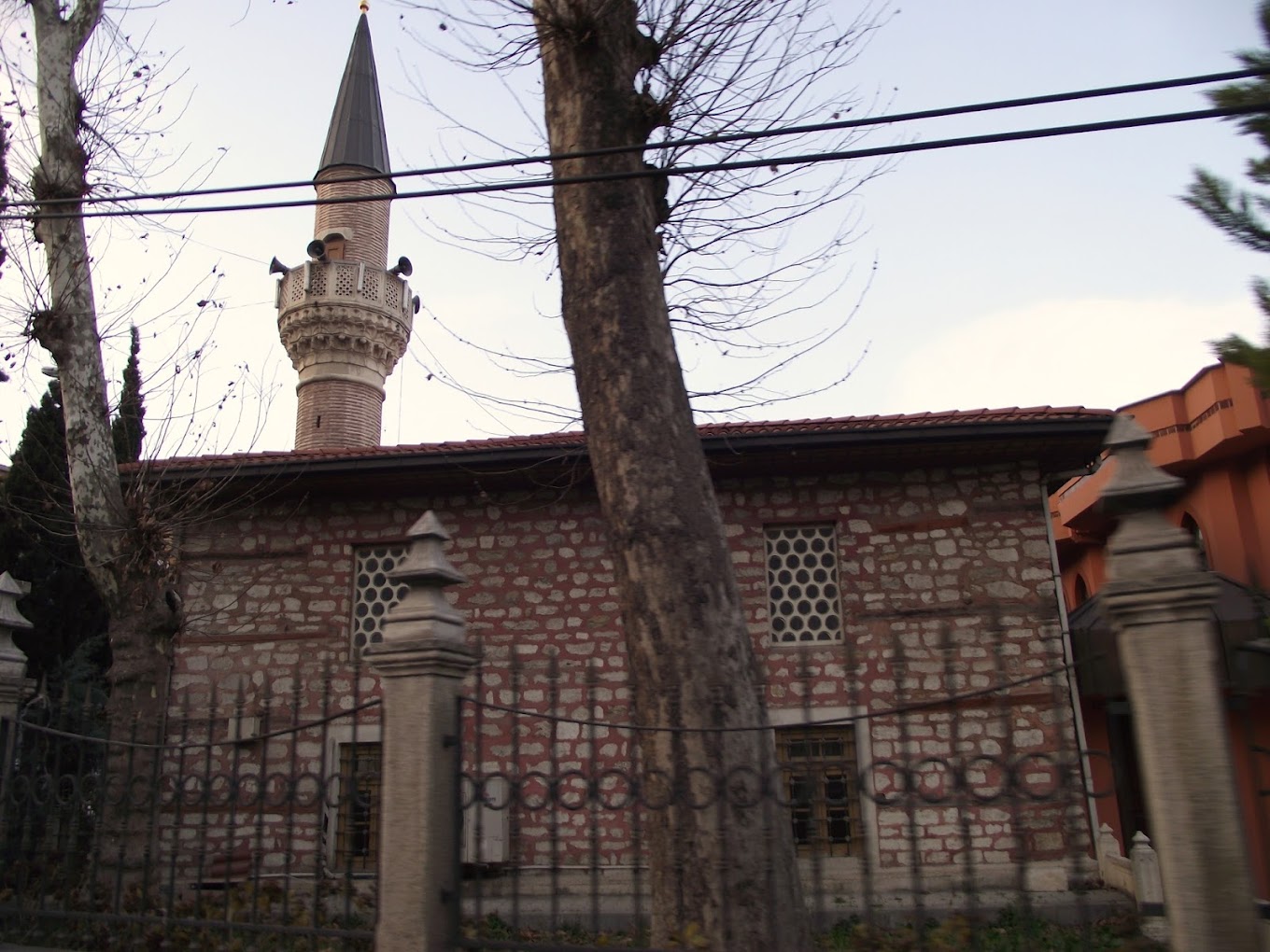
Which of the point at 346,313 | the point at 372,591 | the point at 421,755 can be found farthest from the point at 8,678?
the point at 346,313

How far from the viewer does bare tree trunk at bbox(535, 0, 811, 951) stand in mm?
3596

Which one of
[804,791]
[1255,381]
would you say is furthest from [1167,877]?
[1255,381]

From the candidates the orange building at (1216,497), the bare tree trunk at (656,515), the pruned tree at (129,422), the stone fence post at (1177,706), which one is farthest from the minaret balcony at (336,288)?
the stone fence post at (1177,706)

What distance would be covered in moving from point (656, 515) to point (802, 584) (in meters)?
6.14

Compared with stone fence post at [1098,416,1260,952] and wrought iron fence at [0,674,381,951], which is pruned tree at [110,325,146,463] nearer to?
wrought iron fence at [0,674,381,951]

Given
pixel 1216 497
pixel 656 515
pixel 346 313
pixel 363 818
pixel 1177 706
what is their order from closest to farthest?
1. pixel 1177 706
2. pixel 656 515
3. pixel 363 818
4. pixel 1216 497
5. pixel 346 313

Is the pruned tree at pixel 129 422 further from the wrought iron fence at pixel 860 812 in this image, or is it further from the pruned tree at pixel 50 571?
the wrought iron fence at pixel 860 812

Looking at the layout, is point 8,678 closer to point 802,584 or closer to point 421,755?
point 421,755

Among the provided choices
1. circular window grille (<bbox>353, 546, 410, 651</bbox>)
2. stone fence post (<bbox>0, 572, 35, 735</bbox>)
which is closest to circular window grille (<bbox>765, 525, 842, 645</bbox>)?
circular window grille (<bbox>353, 546, 410, 651</bbox>)

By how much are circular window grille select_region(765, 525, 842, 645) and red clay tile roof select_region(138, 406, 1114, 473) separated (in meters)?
1.17

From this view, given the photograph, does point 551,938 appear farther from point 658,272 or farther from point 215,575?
point 215,575

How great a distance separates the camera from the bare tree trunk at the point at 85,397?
23.7ft

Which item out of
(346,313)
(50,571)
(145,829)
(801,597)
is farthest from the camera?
(346,313)

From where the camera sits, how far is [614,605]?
33.1 ft
